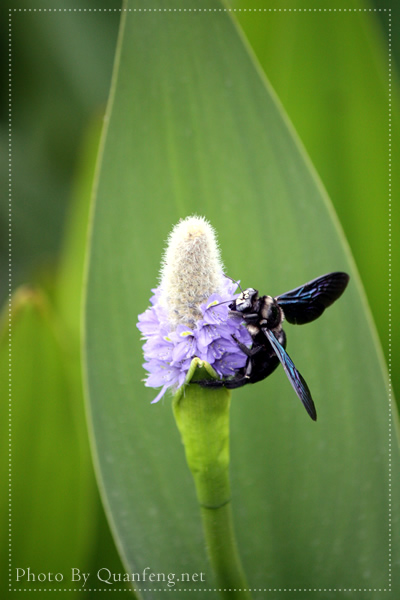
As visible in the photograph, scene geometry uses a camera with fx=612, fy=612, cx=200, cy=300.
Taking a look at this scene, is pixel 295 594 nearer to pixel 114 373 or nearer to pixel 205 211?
pixel 114 373

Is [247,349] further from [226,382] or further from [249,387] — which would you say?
[249,387]

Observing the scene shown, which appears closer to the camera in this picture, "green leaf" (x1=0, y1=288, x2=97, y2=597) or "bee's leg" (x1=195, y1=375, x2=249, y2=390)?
"bee's leg" (x1=195, y1=375, x2=249, y2=390)

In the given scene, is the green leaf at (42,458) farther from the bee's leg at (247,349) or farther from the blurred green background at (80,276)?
the bee's leg at (247,349)

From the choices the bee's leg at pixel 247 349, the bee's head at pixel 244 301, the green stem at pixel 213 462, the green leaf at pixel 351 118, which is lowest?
the green stem at pixel 213 462

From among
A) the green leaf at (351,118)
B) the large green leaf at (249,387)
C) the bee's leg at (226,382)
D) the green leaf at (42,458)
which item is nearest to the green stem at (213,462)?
the bee's leg at (226,382)

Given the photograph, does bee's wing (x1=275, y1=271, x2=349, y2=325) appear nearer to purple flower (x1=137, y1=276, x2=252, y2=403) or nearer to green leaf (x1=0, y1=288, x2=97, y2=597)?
purple flower (x1=137, y1=276, x2=252, y2=403)

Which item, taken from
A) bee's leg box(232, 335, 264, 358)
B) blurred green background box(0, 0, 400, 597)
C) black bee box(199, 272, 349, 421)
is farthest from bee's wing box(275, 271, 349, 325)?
blurred green background box(0, 0, 400, 597)
